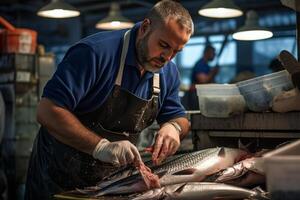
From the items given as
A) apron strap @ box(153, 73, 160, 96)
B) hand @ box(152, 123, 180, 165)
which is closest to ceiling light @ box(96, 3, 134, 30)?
apron strap @ box(153, 73, 160, 96)

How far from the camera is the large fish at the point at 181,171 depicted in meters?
1.88

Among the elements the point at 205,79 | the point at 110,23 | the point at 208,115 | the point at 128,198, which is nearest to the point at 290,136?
the point at 208,115

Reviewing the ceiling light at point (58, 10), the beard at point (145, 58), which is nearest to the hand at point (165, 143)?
the beard at point (145, 58)

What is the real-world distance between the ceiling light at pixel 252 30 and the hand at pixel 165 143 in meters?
3.01

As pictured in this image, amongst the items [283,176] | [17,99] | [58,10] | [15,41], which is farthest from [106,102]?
[15,41]

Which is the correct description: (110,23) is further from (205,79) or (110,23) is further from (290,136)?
(290,136)

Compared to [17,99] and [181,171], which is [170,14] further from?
[17,99]

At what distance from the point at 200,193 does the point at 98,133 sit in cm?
87

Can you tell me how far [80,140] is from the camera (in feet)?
7.17

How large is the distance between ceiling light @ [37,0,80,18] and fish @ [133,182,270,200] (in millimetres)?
4159

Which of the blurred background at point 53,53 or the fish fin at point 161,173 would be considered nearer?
the fish fin at point 161,173

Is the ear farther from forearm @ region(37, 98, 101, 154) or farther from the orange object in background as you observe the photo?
the orange object in background

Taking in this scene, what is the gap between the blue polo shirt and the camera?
2223mm

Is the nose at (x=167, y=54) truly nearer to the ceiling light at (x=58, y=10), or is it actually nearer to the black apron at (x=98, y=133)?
the black apron at (x=98, y=133)
